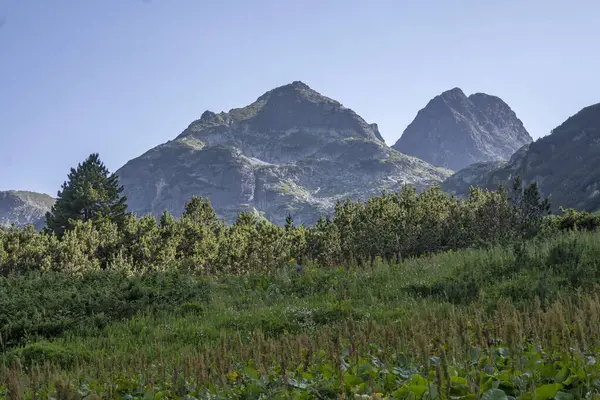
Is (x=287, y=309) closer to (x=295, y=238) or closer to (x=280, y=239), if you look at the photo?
(x=280, y=239)

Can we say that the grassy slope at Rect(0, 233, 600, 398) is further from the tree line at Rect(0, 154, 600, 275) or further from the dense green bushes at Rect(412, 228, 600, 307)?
the tree line at Rect(0, 154, 600, 275)

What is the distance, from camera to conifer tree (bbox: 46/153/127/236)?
51.8 m

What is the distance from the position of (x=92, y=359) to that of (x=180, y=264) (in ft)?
73.7

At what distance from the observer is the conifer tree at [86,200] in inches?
2041

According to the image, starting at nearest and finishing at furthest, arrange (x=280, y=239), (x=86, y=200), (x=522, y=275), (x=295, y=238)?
(x=522, y=275) → (x=280, y=239) → (x=295, y=238) → (x=86, y=200)

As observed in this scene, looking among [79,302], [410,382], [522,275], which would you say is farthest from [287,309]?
[410,382]

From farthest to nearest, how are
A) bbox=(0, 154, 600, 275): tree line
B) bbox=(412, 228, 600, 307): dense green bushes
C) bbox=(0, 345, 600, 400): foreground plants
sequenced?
bbox=(0, 154, 600, 275): tree line, bbox=(412, 228, 600, 307): dense green bushes, bbox=(0, 345, 600, 400): foreground plants

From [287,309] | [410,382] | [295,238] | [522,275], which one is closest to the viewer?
[410,382]

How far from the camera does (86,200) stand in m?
52.8

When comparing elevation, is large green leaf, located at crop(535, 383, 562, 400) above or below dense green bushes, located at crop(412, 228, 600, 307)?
above

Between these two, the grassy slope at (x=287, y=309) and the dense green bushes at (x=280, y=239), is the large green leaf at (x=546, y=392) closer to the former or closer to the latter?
the grassy slope at (x=287, y=309)

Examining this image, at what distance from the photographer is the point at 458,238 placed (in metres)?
34.1

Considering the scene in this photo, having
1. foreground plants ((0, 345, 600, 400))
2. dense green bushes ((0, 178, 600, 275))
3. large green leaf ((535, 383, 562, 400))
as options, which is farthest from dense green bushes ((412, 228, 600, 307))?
dense green bushes ((0, 178, 600, 275))

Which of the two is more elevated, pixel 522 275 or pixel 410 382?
pixel 410 382
